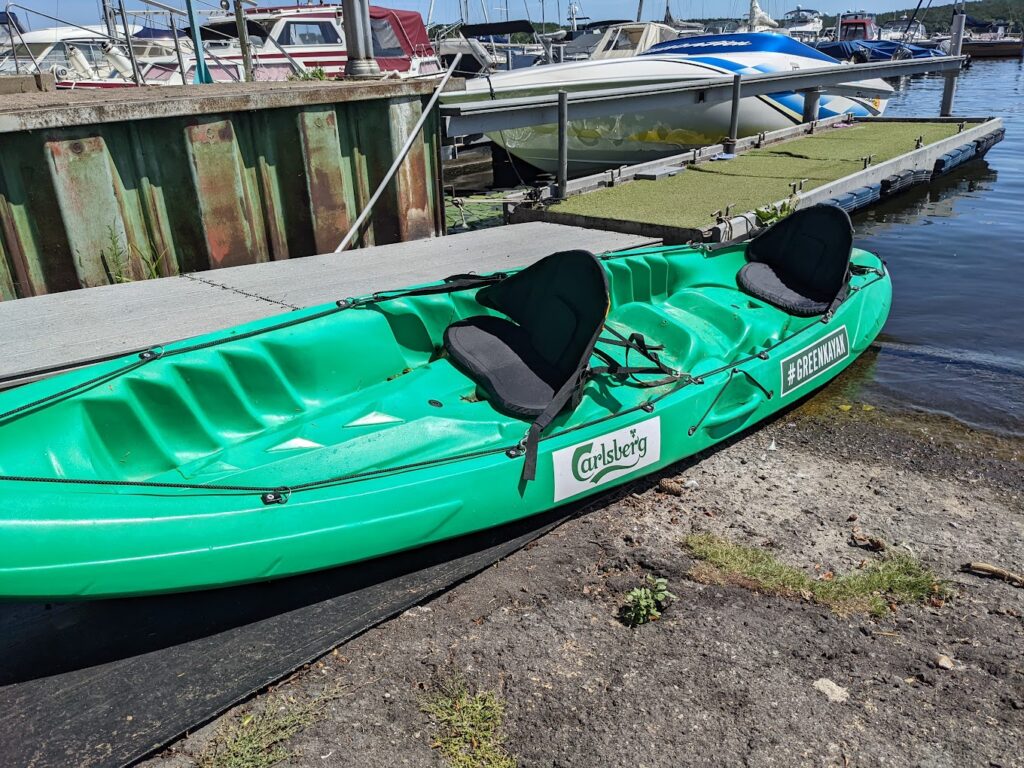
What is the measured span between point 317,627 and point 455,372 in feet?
6.04

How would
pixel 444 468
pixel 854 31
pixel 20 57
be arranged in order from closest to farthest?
pixel 444 468
pixel 20 57
pixel 854 31

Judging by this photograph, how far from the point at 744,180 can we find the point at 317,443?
7798 millimetres

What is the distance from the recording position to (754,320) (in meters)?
5.60

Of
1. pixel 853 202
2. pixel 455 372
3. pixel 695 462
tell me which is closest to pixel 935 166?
pixel 853 202

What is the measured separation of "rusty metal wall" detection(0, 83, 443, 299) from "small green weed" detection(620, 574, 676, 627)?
194 inches

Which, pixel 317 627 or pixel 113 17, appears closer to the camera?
pixel 317 627

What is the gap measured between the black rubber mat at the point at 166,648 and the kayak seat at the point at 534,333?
91 cm

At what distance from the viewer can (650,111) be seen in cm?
1355

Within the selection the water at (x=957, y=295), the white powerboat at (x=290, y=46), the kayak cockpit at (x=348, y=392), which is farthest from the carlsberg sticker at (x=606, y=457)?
the white powerboat at (x=290, y=46)

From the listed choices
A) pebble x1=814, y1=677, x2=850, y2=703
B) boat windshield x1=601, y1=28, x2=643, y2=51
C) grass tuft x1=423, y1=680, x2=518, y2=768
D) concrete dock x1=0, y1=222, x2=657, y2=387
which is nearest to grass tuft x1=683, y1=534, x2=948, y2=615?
pebble x1=814, y1=677, x2=850, y2=703

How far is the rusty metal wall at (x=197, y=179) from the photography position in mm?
5918

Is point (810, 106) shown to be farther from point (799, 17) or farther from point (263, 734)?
point (799, 17)

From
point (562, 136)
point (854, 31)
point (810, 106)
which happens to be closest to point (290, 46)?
point (810, 106)

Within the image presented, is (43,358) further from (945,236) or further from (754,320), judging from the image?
(945,236)
